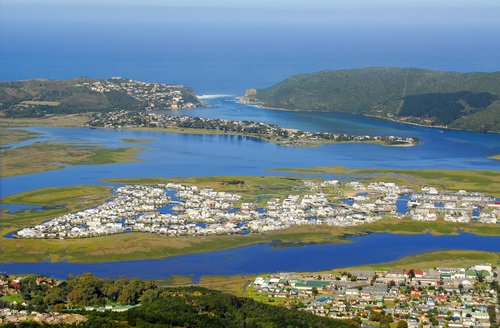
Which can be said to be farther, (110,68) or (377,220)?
(110,68)

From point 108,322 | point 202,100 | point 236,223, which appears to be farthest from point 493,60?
point 108,322

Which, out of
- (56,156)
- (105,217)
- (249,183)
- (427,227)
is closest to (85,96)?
(56,156)

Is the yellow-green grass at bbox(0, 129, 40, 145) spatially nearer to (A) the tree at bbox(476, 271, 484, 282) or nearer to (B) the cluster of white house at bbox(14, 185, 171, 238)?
(B) the cluster of white house at bbox(14, 185, 171, 238)

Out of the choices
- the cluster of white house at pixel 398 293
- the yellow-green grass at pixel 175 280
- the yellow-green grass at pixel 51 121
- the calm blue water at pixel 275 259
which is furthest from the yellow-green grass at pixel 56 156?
the cluster of white house at pixel 398 293

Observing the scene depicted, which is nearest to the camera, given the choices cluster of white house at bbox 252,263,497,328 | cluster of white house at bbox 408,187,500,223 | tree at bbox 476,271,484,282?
cluster of white house at bbox 252,263,497,328

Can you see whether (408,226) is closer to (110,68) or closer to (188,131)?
(188,131)

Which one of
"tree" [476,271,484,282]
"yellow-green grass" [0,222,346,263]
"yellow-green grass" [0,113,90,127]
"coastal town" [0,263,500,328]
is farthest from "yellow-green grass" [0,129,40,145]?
"tree" [476,271,484,282]

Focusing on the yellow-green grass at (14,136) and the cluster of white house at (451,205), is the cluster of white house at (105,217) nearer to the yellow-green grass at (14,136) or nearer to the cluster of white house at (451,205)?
the cluster of white house at (451,205)
